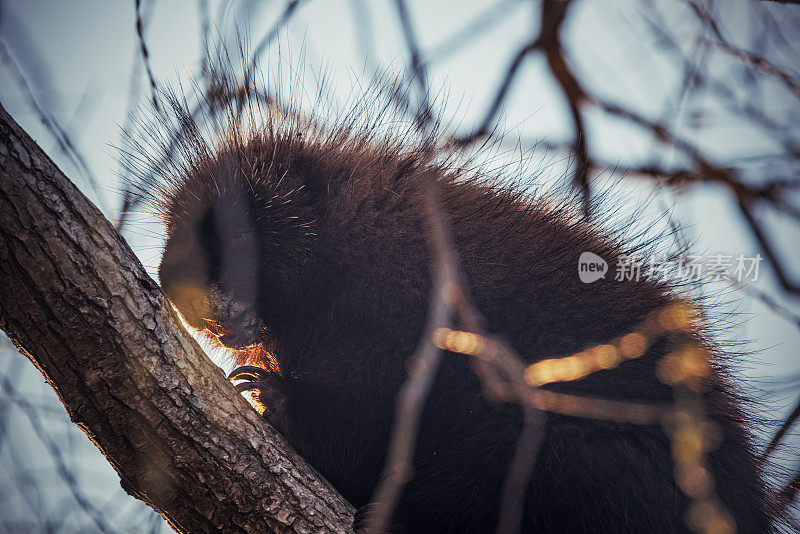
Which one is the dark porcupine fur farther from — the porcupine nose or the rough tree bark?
the rough tree bark

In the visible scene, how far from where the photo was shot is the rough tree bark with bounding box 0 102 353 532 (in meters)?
1.20

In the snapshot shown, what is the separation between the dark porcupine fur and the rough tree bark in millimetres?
423

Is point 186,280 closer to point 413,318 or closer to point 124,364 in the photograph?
point 124,364

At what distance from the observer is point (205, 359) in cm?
143

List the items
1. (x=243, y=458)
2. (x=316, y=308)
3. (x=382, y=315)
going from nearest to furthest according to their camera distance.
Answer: (x=243, y=458), (x=382, y=315), (x=316, y=308)

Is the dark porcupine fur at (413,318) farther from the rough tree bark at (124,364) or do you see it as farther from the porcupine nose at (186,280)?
the rough tree bark at (124,364)

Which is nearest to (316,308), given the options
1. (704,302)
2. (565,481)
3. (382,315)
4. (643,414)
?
(382,315)

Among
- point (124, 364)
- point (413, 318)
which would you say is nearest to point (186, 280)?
point (124, 364)

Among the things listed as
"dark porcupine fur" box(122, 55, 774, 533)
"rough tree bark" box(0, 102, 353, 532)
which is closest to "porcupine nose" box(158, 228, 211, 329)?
"dark porcupine fur" box(122, 55, 774, 533)

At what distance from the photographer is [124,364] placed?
4.17 feet

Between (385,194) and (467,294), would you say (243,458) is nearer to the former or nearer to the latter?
(467,294)

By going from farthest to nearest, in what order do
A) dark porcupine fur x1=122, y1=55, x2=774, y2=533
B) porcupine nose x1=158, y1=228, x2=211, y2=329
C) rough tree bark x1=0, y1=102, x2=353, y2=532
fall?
porcupine nose x1=158, y1=228, x2=211, y2=329 → dark porcupine fur x1=122, y1=55, x2=774, y2=533 → rough tree bark x1=0, y1=102, x2=353, y2=532

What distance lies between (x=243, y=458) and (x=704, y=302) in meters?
1.80

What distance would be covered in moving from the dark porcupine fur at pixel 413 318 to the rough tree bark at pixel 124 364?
0.42m
